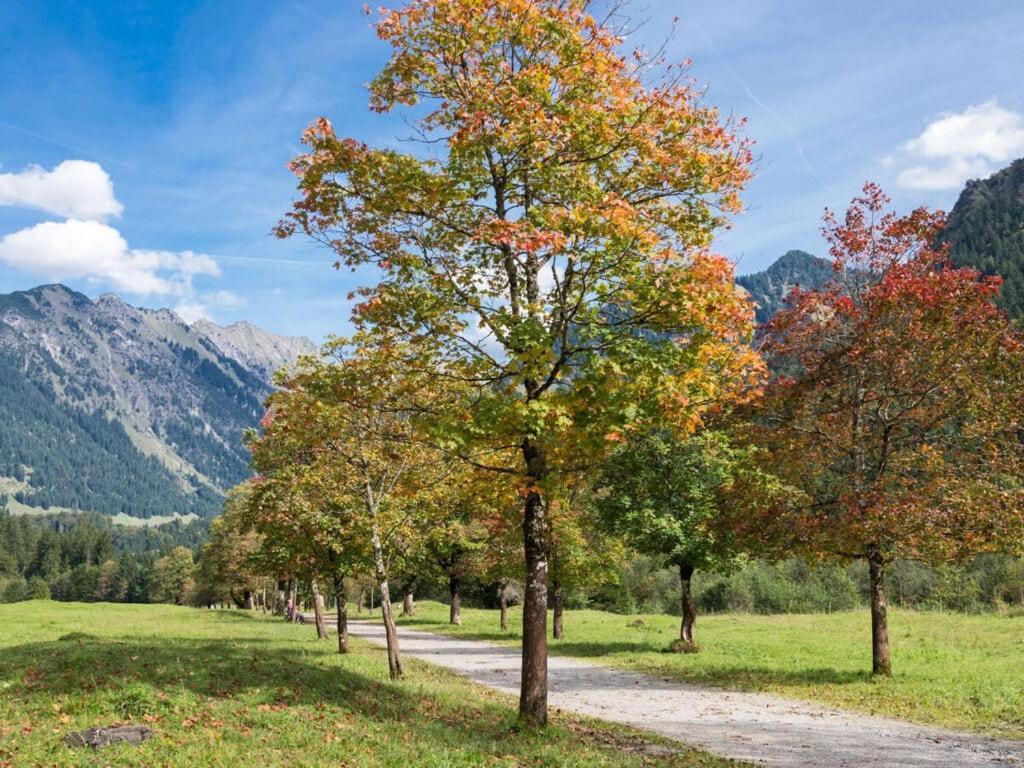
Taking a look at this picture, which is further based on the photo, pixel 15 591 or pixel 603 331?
pixel 15 591

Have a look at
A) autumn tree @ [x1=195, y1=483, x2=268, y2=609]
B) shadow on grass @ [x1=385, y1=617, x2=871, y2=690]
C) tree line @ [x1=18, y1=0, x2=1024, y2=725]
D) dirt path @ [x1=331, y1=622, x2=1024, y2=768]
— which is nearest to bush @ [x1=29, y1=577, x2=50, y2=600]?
autumn tree @ [x1=195, y1=483, x2=268, y2=609]

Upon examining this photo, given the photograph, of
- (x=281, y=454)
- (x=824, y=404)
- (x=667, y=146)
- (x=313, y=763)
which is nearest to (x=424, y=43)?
(x=667, y=146)

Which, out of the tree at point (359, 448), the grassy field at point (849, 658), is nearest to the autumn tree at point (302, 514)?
the tree at point (359, 448)

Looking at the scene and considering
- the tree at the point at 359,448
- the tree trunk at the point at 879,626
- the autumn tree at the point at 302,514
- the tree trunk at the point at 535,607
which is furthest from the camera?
the autumn tree at the point at 302,514

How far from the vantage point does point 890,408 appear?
21609mm

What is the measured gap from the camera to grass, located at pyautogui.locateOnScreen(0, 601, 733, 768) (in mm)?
10617

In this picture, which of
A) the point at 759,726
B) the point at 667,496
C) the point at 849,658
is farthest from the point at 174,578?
the point at 759,726

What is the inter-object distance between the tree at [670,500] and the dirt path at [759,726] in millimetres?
6225

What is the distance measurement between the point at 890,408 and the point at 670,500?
1111cm

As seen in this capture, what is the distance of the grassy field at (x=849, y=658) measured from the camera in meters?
17.5

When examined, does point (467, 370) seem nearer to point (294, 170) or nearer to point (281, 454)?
point (294, 170)

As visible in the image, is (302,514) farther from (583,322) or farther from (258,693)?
(583,322)

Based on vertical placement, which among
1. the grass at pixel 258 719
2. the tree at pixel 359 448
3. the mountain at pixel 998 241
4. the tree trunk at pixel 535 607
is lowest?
the grass at pixel 258 719

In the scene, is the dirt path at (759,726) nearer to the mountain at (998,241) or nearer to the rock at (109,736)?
the rock at (109,736)
